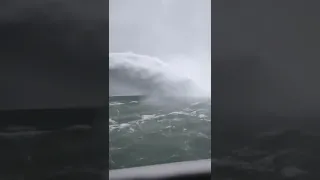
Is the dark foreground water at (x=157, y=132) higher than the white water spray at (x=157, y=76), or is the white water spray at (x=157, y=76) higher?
the white water spray at (x=157, y=76)

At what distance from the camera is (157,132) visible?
1.98 m

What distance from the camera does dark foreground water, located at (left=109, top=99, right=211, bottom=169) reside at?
1.88m

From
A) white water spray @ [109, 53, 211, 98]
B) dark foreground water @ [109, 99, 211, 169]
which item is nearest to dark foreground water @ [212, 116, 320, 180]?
dark foreground water @ [109, 99, 211, 169]

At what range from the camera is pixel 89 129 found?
1749 mm

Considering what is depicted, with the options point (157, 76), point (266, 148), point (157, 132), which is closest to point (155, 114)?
point (157, 132)

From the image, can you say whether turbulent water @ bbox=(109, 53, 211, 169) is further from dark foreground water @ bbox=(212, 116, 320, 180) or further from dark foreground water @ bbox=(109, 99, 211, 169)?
dark foreground water @ bbox=(212, 116, 320, 180)

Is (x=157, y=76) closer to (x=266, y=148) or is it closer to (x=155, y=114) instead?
(x=155, y=114)

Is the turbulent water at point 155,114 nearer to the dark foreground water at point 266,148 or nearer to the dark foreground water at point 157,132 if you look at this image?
the dark foreground water at point 157,132

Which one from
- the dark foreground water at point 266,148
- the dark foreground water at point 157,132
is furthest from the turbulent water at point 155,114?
the dark foreground water at point 266,148

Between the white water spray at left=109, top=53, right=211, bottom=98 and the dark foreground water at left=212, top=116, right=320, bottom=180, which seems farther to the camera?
the dark foreground water at left=212, top=116, right=320, bottom=180

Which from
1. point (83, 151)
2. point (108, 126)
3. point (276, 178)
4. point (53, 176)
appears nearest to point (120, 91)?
point (108, 126)

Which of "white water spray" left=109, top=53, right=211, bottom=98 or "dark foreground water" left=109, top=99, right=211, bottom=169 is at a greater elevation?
"white water spray" left=109, top=53, right=211, bottom=98

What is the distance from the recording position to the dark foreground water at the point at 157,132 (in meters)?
1.88

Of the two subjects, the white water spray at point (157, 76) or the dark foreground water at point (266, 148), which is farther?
the dark foreground water at point (266, 148)
